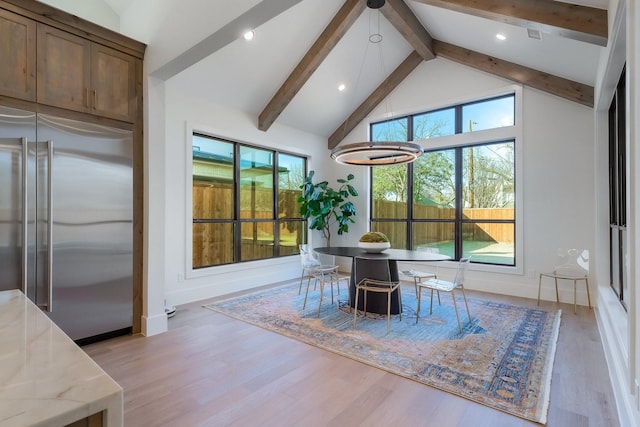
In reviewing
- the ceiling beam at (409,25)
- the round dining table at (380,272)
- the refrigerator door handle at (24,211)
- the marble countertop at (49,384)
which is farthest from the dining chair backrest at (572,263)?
the refrigerator door handle at (24,211)

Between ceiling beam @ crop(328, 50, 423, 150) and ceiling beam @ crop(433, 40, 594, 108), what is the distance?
49 centimetres

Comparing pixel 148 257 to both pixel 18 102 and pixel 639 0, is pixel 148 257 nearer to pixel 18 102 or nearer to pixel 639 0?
pixel 18 102

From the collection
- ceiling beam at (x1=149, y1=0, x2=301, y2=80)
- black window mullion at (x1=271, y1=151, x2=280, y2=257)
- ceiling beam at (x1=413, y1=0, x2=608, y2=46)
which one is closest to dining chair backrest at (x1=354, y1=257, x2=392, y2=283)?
black window mullion at (x1=271, y1=151, x2=280, y2=257)

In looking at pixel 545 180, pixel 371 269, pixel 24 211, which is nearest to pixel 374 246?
pixel 371 269

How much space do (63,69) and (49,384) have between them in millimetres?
3111

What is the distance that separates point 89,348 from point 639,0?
175 inches

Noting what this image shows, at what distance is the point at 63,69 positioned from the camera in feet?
9.23

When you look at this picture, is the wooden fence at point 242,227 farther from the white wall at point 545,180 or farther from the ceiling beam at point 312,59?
the white wall at point 545,180

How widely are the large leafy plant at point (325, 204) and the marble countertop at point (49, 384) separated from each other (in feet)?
17.0

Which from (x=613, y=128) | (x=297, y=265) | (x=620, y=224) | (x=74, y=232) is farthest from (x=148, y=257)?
(x=613, y=128)

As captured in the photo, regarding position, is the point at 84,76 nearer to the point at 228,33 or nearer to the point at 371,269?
the point at 228,33

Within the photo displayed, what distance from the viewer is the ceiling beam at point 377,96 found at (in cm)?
579

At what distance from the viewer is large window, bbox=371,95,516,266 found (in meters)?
5.16

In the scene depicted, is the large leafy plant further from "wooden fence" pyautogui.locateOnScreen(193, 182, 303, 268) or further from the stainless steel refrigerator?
the stainless steel refrigerator
